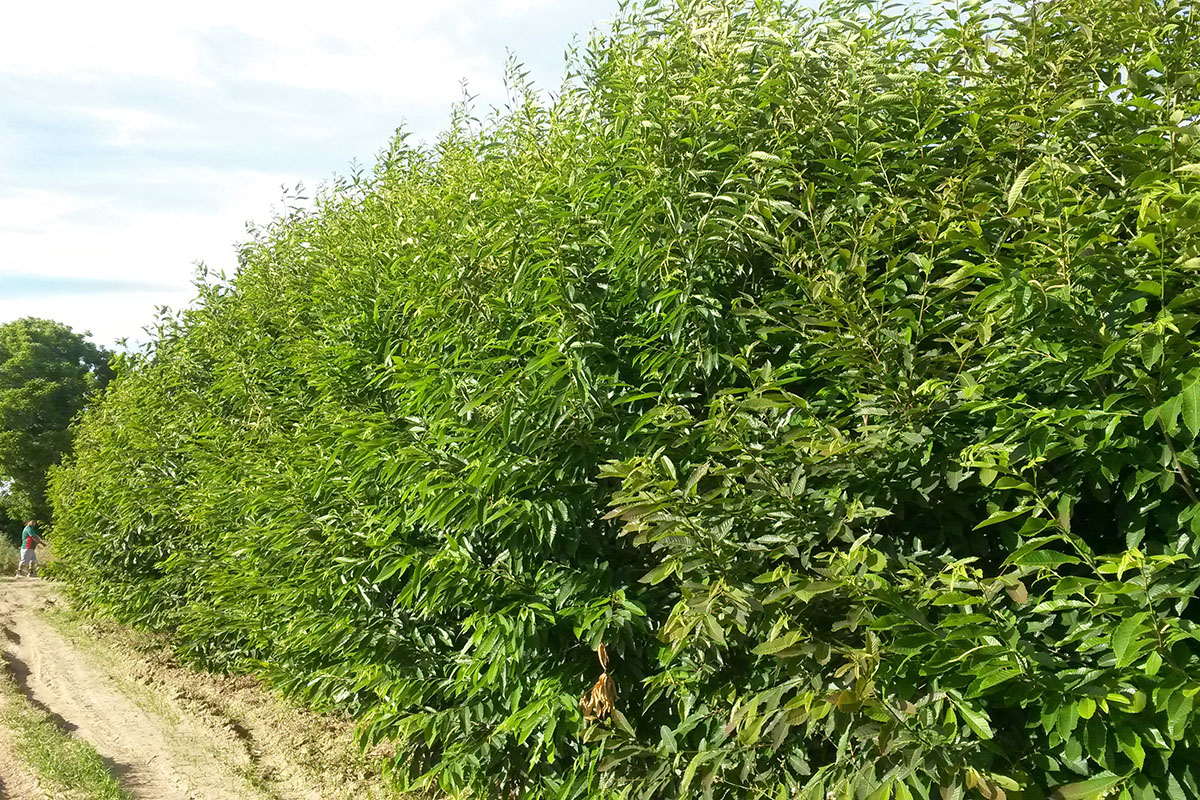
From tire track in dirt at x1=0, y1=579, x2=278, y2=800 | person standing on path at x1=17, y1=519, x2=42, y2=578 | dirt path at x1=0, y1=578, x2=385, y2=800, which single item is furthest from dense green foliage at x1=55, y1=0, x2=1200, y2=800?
person standing on path at x1=17, y1=519, x2=42, y2=578

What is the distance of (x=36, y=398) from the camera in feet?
111

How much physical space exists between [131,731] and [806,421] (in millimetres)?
6915

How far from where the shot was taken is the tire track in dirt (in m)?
6.08

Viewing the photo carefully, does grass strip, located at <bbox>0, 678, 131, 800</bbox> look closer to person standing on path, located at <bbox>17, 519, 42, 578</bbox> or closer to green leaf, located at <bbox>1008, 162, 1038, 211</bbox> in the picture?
green leaf, located at <bbox>1008, 162, 1038, 211</bbox>

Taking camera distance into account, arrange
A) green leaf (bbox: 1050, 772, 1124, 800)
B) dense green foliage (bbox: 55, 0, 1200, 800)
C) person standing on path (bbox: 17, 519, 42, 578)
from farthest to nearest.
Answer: person standing on path (bbox: 17, 519, 42, 578) < dense green foliage (bbox: 55, 0, 1200, 800) < green leaf (bbox: 1050, 772, 1124, 800)

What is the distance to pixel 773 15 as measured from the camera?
3.57 m

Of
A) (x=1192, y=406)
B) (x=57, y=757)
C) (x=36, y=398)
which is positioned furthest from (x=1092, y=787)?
(x=36, y=398)

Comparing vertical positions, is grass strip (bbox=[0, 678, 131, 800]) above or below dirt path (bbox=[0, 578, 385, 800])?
above

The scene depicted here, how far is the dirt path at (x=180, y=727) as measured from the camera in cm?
610

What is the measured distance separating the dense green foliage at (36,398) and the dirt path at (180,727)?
22.2m

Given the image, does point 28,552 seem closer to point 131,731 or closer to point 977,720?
point 131,731

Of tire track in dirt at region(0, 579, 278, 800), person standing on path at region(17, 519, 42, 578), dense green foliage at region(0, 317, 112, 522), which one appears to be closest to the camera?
tire track in dirt at region(0, 579, 278, 800)

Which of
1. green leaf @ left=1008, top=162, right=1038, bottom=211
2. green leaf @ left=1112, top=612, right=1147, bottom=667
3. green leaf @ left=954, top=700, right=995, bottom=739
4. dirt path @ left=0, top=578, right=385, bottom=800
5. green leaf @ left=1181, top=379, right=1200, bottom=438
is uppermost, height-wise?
green leaf @ left=1008, top=162, right=1038, bottom=211

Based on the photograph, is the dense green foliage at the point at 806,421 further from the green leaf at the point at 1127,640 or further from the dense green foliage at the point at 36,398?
the dense green foliage at the point at 36,398
